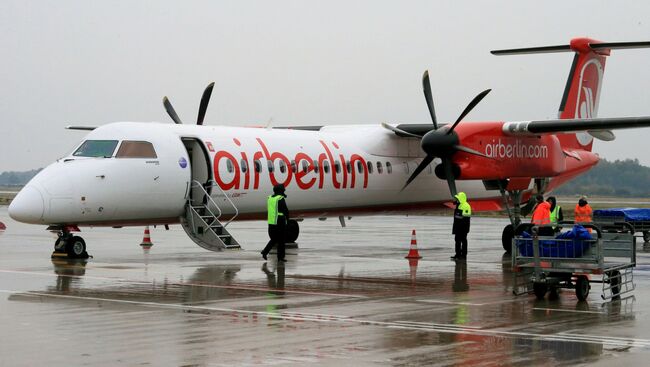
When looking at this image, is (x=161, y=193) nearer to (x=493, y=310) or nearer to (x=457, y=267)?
(x=457, y=267)

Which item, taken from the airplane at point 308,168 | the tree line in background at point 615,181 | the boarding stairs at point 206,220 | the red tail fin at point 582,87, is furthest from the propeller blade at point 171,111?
the tree line in background at point 615,181

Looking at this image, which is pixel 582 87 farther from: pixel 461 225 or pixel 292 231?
pixel 292 231

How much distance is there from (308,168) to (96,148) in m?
5.49

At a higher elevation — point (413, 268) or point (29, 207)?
point (29, 207)

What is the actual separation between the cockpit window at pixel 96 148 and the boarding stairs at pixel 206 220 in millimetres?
1931

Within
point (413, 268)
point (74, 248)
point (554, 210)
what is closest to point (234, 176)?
point (74, 248)

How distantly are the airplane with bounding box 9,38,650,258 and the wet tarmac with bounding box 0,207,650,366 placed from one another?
1.09 meters

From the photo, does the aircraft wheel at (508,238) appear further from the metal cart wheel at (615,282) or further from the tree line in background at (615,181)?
the tree line in background at (615,181)

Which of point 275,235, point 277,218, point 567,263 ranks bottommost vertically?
point 567,263

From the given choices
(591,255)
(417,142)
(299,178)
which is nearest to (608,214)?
(417,142)

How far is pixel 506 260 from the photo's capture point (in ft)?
70.1

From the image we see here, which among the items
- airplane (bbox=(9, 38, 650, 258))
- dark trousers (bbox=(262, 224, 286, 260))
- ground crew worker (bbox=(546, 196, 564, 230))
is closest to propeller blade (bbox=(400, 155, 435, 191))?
airplane (bbox=(9, 38, 650, 258))

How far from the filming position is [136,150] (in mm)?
19078

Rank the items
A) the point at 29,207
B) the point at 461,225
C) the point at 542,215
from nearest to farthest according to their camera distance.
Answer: the point at 542,215 < the point at 29,207 < the point at 461,225
